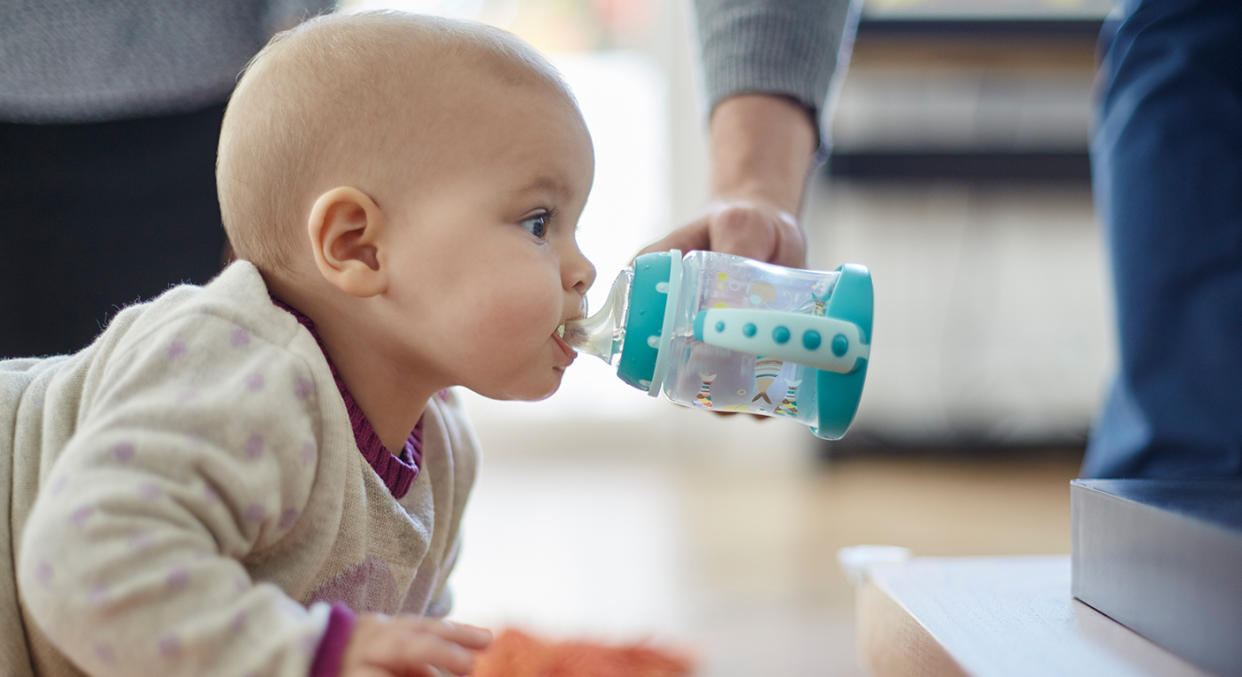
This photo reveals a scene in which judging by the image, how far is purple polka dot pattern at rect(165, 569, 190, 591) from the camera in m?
0.50

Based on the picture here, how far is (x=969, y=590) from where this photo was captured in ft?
2.40

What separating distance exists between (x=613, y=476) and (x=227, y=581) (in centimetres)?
208

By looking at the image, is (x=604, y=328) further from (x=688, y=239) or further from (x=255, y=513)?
(x=255, y=513)

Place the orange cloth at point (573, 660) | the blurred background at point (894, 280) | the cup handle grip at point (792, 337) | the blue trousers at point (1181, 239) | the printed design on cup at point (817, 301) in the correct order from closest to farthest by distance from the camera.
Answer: the cup handle grip at point (792, 337) < the printed design on cup at point (817, 301) < the blue trousers at point (1181, 239) < the orange cloth at point (573, 660) < the blurred background at point (894, 280)

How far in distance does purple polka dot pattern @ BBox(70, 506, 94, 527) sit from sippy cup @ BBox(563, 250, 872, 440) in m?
0.34

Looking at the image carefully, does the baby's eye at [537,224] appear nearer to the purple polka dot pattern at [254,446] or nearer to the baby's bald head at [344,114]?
the baby's bald head at [344,114]

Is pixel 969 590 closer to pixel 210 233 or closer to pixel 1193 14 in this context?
pixel 1193 14

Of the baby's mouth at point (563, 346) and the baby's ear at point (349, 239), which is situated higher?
the baby's ear at point (349, 239)

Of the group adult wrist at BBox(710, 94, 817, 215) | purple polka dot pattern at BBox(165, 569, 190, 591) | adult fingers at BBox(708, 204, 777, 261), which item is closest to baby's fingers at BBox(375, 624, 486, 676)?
purple polka dot pattern at BBox(165, 569, 190, 591)

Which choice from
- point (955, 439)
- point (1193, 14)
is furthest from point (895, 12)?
point (1193, 14)

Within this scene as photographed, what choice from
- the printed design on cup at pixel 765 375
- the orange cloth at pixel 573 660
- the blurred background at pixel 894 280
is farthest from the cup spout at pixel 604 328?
the blurred background at pixel 894 280

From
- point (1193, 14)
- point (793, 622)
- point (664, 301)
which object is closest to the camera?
point (664, 301)

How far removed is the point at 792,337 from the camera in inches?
24.9

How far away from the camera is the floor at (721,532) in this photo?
55.9 inches
